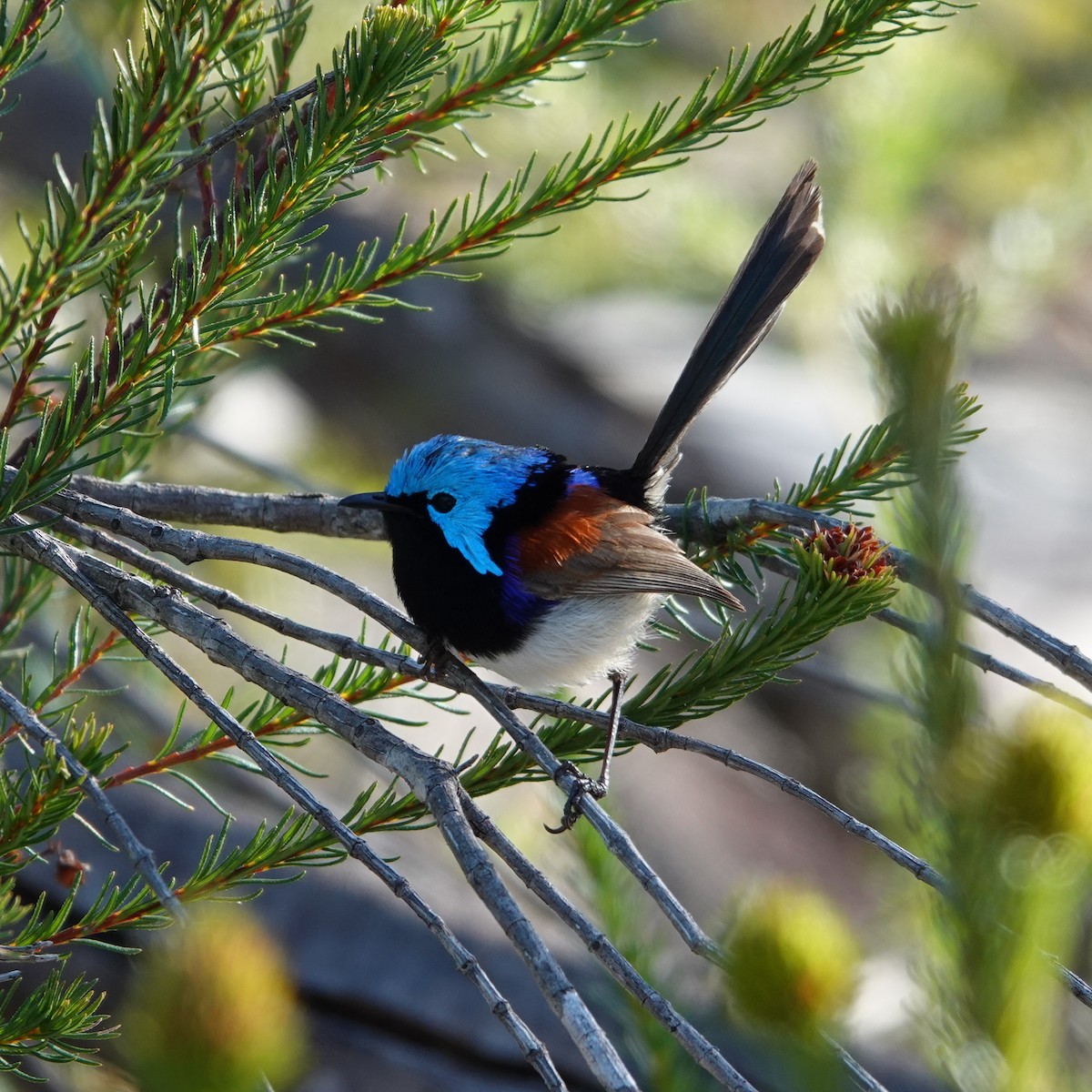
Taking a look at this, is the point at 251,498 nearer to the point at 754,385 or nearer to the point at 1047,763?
the point at 1047,763

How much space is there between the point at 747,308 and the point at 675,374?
3.68 m

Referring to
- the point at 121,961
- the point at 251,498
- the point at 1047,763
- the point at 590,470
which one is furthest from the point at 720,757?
the point at 121,961

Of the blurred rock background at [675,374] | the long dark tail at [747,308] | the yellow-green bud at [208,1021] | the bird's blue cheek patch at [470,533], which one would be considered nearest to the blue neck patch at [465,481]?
the bird's blue cheek patch at [470,533]

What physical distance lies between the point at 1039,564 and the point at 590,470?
4408 millimetres

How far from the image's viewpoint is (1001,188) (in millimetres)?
4973

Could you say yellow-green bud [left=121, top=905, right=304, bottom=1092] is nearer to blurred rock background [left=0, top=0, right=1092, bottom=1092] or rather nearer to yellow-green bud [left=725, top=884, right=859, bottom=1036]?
yellow-green bud [left=725, top=884, right=859, bottom=1036]

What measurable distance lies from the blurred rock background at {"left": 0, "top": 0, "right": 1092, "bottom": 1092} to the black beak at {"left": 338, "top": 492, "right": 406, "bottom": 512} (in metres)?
0.74

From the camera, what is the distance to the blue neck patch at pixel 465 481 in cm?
268

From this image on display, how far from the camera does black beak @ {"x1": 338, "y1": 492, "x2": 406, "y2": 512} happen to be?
2418mm

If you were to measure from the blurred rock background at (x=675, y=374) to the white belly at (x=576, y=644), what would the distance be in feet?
1.13

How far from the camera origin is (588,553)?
277 centimetres

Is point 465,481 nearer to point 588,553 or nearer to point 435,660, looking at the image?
point 588,553

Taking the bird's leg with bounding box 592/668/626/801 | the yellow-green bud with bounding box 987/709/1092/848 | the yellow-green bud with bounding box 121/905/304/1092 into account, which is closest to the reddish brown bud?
the bird's leg with bounding box 592/668/626/801

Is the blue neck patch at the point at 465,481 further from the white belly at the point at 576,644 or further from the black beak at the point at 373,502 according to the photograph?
the white belly at the point at 576,644
